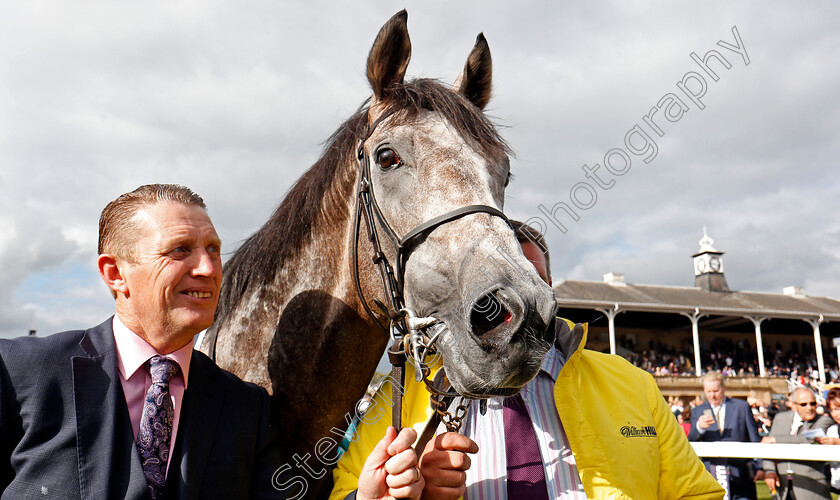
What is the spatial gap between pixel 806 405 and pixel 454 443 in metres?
7.30

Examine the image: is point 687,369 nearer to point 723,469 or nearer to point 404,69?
point 723,469

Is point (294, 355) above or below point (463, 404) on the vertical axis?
above

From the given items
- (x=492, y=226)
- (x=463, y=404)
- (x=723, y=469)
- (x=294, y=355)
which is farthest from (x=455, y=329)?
(x=723, y=469)

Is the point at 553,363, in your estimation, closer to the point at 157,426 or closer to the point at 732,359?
the point at 157,426

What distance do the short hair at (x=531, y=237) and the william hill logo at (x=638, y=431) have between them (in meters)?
0.92

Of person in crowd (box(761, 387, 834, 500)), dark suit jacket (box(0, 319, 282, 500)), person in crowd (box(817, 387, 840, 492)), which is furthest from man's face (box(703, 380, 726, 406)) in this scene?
dark suit jacket (box(0, 319, 282, 500))

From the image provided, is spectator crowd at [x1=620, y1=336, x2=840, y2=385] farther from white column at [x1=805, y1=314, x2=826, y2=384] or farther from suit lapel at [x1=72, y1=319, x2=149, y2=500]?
suit lapel at [x1=72, y1=319, x2=149, y2=500]

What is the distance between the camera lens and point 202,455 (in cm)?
169

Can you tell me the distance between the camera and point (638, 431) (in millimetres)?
2246

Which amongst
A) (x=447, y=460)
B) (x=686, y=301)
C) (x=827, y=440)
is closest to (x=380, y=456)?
(x=447, y=460)

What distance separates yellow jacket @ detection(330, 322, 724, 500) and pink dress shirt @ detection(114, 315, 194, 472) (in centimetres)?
66

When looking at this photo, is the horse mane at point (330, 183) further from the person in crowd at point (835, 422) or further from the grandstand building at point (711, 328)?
the grandstand building at point (711, 328)

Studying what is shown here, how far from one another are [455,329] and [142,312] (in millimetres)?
931

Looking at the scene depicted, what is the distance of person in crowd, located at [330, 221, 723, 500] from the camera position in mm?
2086
